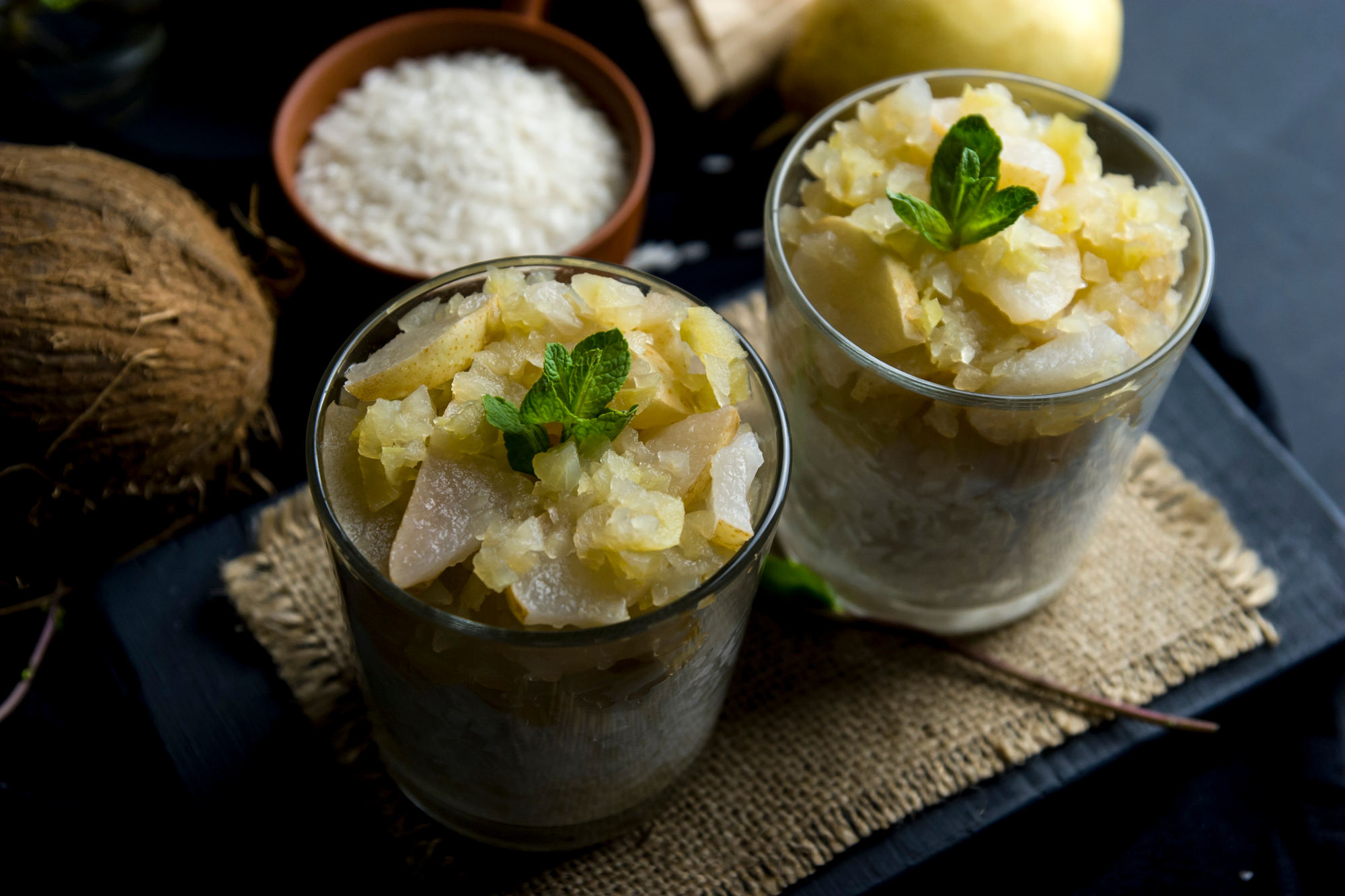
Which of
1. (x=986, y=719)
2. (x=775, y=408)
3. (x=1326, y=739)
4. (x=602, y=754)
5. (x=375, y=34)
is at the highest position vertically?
(x=775, y=408)

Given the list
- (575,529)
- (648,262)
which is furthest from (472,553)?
(648,262)

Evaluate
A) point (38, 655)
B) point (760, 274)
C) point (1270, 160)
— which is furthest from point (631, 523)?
point (1270, 160)

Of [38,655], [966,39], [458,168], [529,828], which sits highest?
[966,39]

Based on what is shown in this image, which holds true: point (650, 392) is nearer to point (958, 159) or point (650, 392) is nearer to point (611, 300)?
point (611, 300)

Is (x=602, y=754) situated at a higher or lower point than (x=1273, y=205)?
higher

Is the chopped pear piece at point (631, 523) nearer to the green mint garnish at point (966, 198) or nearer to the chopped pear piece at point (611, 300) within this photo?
the chopped pear piece at point (611, 300)

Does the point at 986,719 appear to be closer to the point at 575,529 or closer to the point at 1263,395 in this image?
the point at 575,529


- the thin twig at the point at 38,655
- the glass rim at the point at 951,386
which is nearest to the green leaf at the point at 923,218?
the glass rim at the point at 951,386
